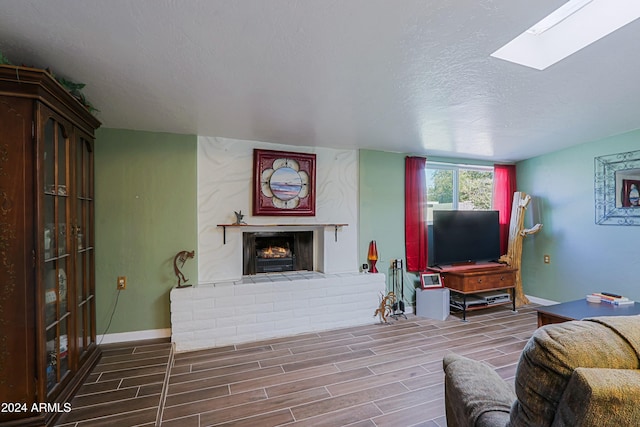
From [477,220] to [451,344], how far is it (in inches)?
75.4

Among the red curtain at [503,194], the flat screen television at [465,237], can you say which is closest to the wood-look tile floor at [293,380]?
the flat screen television at [465,237]

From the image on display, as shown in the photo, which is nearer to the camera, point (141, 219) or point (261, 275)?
point (141, 219)

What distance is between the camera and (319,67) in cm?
187

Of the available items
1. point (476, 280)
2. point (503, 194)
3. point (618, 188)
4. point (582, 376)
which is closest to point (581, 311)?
point (476, 280)

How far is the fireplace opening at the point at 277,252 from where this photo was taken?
3551 mm

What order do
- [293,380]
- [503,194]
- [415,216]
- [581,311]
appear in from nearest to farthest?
[293,380] → [581,311] → [415,216] → [503,194]

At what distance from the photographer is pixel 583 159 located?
Answer: 151 inches

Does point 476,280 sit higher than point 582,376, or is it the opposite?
point 582,376

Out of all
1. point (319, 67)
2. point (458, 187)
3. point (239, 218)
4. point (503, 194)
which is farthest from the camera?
point (503, 194)

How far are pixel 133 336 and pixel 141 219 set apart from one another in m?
1.18

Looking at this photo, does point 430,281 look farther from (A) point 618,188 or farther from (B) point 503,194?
(A) point 618,188

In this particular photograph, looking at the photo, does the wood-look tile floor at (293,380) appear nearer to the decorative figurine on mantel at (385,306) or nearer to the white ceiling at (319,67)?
the decorative figurine on mantel at (385,306)

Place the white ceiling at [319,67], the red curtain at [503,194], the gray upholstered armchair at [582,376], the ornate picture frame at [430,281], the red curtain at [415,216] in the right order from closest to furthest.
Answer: the gray upholstered armchair at [582,376]
the white ceiling at [319,67]
the ornate picture frame at [430,281]
the red curtain at [415,216]
the red curtain at [503,194]

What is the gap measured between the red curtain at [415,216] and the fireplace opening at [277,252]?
4.45 ft
